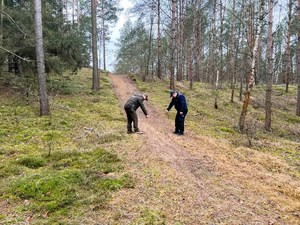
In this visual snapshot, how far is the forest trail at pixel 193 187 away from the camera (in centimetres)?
422

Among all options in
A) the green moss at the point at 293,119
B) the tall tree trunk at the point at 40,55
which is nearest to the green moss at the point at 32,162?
the tall tree trunk at the point at 40,55

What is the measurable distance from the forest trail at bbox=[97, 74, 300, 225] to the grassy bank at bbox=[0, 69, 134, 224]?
17.6 inches

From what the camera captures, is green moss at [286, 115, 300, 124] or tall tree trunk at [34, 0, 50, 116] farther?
green moss at [286, 115, 300, 124]

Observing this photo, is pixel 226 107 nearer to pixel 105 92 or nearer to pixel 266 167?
pixel 105 92

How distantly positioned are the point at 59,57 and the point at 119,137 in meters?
8.01

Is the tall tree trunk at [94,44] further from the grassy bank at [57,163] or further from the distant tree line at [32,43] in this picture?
the grassy bank at [57,163]

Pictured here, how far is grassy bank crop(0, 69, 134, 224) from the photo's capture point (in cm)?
448

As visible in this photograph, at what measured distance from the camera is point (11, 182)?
5.34 meters

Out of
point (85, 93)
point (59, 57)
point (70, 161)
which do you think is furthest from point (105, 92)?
point (70, 161)

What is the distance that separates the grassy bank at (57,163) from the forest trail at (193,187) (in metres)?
0.45

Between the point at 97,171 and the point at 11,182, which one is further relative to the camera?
the point at 97,171

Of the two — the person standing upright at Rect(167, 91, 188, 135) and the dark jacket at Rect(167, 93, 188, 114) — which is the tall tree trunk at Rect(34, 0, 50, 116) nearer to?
the person standing upright at Rect(167, 91, 188, 135)

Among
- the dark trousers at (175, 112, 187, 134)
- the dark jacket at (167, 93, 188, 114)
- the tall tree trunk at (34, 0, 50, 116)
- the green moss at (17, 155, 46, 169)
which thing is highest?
the tall tree trunk at (34, 0, 50, 116)

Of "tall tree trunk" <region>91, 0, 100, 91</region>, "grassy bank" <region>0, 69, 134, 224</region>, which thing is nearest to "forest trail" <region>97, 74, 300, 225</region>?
"grassy bank" <region>0, 69, 134, 224</region>
